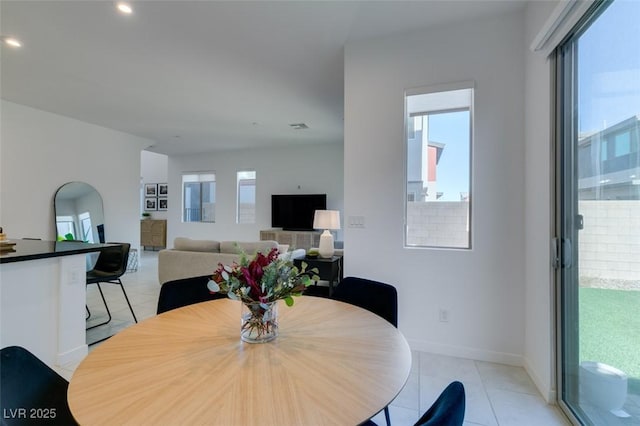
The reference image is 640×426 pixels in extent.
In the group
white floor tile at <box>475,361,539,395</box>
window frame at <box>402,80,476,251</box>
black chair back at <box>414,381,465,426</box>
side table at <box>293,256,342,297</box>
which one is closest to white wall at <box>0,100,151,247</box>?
side table at <box>293,256,342,297</box>

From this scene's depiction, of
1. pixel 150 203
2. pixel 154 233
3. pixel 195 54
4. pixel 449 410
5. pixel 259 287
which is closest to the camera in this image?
pixel 449 410

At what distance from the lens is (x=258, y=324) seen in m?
1.16

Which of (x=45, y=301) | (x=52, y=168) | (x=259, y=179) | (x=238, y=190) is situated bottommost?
(x=45, y=301)

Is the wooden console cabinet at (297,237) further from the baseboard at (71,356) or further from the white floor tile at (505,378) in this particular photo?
the white floor tile at (505,378)

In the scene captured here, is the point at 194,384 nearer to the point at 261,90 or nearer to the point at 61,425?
the point at 61,425

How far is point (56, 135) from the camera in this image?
4816 millimetres

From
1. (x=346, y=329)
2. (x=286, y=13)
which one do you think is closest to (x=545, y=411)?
(x=346, y=329)

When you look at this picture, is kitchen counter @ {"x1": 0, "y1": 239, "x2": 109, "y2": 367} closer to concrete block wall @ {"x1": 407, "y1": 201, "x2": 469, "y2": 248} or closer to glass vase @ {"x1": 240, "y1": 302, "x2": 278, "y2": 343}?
glass vase @ {"x1": 240, "y1": 302, "x2": 278, "y2": 343}

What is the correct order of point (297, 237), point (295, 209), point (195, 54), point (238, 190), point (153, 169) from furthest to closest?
point (153, 169) → point (238, 190) → point (295, 209) → point (297, 237) → point (195, 54)

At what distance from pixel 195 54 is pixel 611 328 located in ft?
12.2

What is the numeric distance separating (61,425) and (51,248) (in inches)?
78.0

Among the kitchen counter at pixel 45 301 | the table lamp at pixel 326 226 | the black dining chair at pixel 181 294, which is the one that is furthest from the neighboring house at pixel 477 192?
the kitchen counter at pixel 45 301

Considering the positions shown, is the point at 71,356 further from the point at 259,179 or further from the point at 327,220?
Answer: the point at 259,179

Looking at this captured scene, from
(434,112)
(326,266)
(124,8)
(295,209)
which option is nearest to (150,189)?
(295,209)
